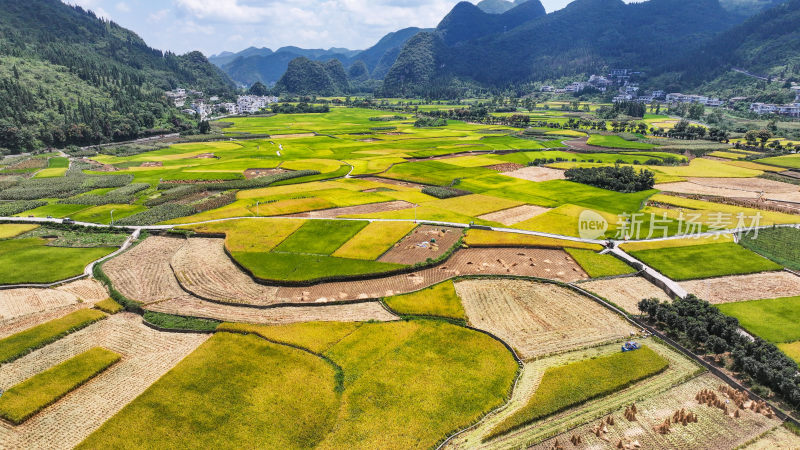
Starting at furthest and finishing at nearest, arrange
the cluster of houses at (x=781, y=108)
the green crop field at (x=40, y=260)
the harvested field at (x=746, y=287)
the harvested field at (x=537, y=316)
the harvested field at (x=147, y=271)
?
the cluster of houses at (x=781, y=108) < the green crop field at (x=40, y=260) < the harvested field at (x=147, y=271) < the harvested field at (x=746, y=287) < the harvested field at (x=537, y=316)

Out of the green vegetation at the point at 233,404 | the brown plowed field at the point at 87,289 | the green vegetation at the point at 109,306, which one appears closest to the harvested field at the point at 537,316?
the green vegetation at the point at 233,404

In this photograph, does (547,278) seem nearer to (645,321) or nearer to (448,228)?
(645,321)

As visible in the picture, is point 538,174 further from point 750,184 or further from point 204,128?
point 204,128

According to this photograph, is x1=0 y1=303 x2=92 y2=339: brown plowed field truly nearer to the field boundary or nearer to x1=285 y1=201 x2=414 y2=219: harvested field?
x1=285 y1=201 x2=414 y2=219: harvested field

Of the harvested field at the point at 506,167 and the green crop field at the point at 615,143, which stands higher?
the green crop field at the point at 615,143

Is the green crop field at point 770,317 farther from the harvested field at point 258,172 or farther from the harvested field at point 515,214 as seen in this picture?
the harvested field at point 258,172

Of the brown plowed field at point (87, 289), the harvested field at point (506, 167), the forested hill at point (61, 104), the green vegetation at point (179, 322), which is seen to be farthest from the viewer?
the forested hill at point (61, 104)
